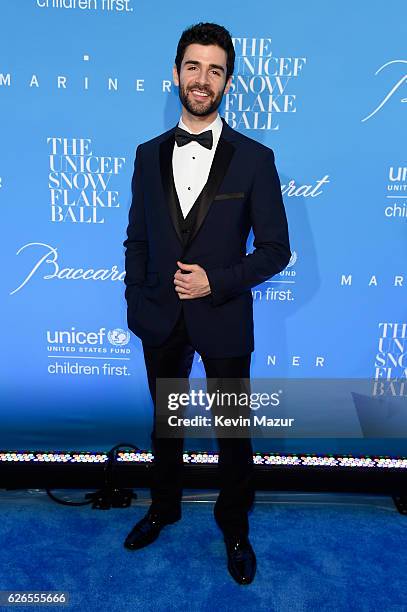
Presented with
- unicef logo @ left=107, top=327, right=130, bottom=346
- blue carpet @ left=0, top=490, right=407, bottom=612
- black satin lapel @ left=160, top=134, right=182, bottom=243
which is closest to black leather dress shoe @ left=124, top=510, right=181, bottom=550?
blue carpet @ left=0, top=490, right=407, bottom=612

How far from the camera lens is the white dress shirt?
2.17 m

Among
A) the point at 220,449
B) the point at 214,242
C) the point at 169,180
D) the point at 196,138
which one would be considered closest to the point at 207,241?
the point at 214,242

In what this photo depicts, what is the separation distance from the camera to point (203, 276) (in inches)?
82.8

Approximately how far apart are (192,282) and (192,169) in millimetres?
460

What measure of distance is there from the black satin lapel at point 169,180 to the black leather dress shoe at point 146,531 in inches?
52.4

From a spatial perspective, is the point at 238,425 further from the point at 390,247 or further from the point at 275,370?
the point at 390,247

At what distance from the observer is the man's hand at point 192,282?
2.10m

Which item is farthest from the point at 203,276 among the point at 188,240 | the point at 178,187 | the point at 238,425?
the point at 238,425

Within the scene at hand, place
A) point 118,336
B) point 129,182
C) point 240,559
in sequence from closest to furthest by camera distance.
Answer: point 240,559, point 129,182, point 118,336

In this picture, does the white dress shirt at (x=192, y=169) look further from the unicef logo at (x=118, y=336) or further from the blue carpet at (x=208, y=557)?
the blue carpet at (x=208, y=557)

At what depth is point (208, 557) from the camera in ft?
8.08

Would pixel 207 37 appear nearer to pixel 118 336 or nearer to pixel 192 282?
pixel 192 282

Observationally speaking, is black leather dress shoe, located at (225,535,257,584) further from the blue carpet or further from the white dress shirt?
the white dress shirt

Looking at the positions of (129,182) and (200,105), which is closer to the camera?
(200,105)
